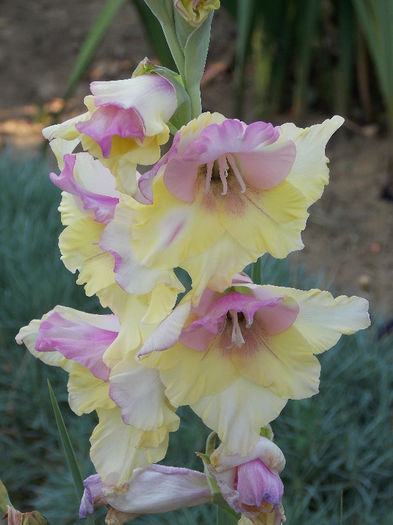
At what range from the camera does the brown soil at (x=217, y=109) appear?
254cm

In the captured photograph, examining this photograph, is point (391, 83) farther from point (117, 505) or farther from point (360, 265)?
point (117, 505)

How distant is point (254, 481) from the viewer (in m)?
0.70

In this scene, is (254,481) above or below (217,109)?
above

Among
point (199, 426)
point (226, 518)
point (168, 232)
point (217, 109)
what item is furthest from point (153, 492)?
point (217, 109)

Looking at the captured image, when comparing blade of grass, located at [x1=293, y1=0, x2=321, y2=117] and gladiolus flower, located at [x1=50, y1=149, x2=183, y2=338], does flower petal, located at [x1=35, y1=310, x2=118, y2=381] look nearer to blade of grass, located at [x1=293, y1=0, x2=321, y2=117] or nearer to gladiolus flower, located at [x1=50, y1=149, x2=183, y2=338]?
gladiolus flower, located at [x1=50, y1=149, x2=183, y2=338]

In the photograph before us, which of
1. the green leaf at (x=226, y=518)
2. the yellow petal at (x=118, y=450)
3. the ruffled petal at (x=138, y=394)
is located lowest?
the green leaf at (x=226, y=518)

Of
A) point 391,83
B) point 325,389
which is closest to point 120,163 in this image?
point 325,389

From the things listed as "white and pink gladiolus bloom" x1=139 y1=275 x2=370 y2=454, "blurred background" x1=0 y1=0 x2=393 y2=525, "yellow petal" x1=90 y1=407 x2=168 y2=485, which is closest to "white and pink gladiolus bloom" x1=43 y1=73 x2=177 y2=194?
"white and pink gladiolus bloom" x1=139 y1=275 x2=370 y2=454

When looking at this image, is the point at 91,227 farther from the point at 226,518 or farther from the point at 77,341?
the point at 226,518

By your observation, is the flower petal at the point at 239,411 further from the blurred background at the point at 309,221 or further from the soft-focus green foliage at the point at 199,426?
the soft-focus green foliage at the point at 199,426

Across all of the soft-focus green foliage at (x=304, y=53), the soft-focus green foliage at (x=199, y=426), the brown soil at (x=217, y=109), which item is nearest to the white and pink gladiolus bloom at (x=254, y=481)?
the soft-focus green foliage at (x=199, y=426)

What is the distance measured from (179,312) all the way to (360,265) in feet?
6.47

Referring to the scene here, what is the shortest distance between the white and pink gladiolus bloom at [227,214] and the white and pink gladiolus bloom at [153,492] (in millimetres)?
266

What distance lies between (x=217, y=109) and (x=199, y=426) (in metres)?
2.03
